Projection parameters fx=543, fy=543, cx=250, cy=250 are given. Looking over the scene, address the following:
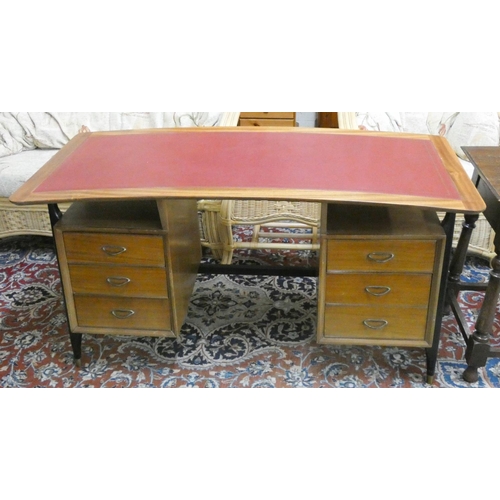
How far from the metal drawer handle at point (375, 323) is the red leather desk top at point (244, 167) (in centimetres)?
46

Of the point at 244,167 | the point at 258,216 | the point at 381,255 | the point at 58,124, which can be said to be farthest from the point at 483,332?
the point at 58,124

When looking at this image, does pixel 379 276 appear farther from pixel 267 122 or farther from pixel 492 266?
pixel 267 122

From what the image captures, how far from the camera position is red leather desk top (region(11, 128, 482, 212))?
1684 millimetres

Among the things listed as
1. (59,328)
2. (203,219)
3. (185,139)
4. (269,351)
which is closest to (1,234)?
(59,328)

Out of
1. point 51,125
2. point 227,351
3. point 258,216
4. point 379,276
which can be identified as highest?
point 51,125

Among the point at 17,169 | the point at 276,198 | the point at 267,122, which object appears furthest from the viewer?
the point at 267,122

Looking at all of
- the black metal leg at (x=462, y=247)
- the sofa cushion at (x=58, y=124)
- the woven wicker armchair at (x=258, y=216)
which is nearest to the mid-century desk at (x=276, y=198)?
the black metal leg at (x=462, y=247)

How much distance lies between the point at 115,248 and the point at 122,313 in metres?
0.26

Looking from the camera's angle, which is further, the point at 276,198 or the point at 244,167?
the point at 244,167

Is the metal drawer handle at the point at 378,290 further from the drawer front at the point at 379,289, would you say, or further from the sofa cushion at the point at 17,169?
the sofa cushion at the point at 17,169

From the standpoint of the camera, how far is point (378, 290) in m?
1.81

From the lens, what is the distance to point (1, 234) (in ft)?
9.35

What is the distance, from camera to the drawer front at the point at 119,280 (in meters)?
1.87

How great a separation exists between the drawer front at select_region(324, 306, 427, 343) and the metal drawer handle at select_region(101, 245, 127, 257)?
0.73 m
